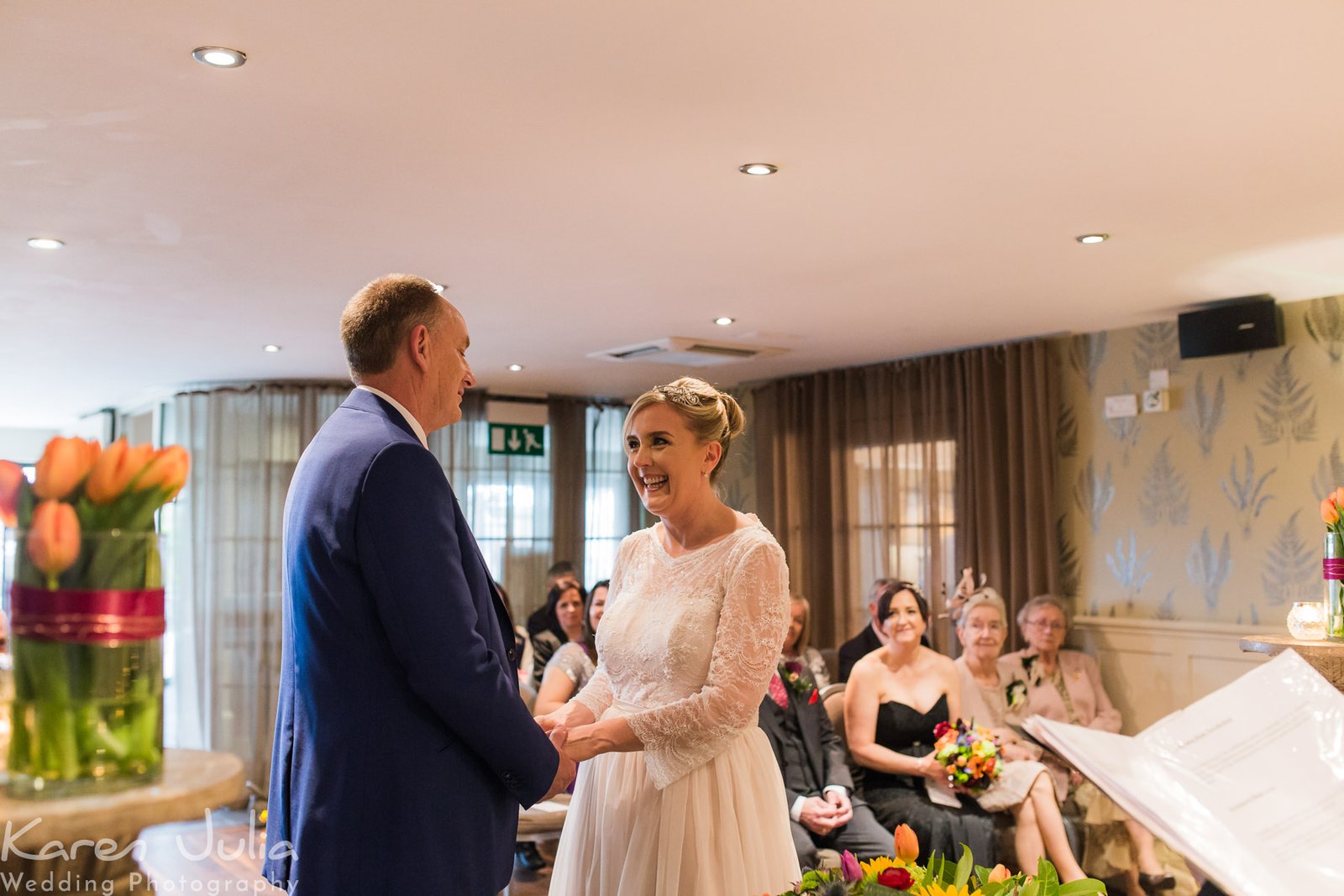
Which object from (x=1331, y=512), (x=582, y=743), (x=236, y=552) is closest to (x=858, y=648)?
(x=1331, y=512)

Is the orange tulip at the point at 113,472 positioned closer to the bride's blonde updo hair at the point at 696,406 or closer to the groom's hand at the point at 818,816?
the bride's blonde updo hair at the point at 696,406

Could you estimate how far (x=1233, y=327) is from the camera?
502 centimetres

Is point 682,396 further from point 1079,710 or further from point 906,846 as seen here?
point 1079,710

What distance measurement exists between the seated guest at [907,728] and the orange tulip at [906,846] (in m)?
2.89

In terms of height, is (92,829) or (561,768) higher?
(92,829)

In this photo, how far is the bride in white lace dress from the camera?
2100 mm

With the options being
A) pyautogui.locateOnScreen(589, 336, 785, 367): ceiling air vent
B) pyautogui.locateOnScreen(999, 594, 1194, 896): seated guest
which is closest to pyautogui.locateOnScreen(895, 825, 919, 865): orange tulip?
pyautogui.locateOnScreen(999, 594, 1194, 896): seated guest

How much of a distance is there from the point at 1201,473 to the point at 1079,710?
1.24 metres

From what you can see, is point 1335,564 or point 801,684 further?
point 801,684

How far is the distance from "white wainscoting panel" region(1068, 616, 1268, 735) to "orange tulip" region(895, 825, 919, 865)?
4331mm

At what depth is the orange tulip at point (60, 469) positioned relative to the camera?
950 mm

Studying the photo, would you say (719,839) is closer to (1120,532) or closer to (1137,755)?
(1137,755)

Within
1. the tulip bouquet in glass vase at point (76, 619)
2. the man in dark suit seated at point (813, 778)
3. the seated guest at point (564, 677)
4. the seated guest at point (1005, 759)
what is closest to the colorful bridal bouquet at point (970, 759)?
the seated guest at point (1005, 759)

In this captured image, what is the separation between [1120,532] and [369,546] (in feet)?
16.0
